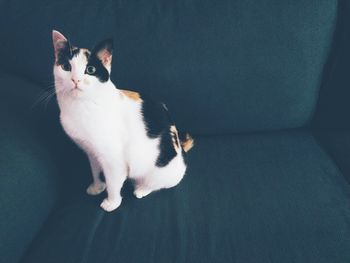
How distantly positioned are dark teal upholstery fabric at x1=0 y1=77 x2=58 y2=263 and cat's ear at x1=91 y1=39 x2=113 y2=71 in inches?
13.2

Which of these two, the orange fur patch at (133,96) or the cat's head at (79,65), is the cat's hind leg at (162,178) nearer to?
the orange fur patch at (133,96)

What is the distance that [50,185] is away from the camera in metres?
0.89

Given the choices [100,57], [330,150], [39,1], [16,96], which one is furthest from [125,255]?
[39,1]

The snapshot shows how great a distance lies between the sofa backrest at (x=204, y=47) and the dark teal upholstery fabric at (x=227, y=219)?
18cm

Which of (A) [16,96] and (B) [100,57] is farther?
(A) [16,96]

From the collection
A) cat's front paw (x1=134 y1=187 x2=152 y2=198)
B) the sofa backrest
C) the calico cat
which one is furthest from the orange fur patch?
cat's front paw (x1=134 y1=187 x2=152 y2=198)

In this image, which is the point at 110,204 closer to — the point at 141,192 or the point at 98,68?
the point at 141,192

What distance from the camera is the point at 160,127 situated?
0.92 metres

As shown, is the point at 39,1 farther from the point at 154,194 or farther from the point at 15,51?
the point at 154,194

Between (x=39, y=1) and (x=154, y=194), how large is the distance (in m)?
0.73

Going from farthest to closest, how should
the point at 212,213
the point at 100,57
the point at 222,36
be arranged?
the point at 222,36
the point at 212,213
the point at 100,57

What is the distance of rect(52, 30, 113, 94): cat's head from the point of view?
2.32 ft

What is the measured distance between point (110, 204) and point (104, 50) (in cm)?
42

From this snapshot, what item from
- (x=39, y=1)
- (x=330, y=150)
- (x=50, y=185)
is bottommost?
(x=330, y=150)
